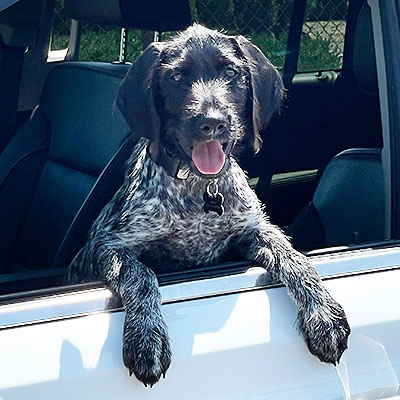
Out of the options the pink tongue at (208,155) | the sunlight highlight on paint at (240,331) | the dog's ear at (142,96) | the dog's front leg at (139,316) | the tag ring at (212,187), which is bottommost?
the dog's front leg at (139,316)

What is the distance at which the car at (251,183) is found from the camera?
6.89ft

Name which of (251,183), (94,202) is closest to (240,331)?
(94,202)

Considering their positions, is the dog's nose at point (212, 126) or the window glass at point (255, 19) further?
the window glass at point (255, 19)

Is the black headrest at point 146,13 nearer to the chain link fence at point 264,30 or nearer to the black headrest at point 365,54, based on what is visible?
the chain link fence at point 264,30

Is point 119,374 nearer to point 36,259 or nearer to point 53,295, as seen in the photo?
point 53,295

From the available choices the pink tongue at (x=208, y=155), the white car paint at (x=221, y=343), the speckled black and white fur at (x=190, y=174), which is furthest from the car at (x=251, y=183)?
the pink tongue at (x=208, y=155)

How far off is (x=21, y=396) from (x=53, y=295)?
28 cm

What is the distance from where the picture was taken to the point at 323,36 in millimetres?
4145

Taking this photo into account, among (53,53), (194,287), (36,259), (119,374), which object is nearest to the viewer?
(119,374)

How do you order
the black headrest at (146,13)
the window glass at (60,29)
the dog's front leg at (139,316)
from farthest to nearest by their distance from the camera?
the window glass at (60,29)
the black headrest at (146,13)
the dog's front leg at (139,316)

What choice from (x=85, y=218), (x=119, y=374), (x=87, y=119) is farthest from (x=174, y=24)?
(x=119, y=374)

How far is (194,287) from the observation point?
2252 millimetres

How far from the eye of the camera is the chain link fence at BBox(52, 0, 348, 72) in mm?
3676

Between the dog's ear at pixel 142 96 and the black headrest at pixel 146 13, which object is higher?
the black headrest at pixel 146 13
